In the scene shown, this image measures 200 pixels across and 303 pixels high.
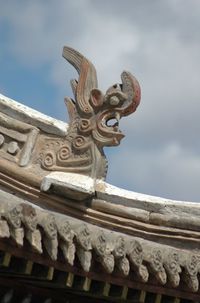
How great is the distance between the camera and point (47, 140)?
22.7ft

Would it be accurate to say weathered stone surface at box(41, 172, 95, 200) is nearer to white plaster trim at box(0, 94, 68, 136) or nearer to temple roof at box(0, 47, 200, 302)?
temple roof at box(0, 47, 200, 302)

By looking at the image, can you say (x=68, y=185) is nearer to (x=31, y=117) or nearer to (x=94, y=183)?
(x=94, y=183)

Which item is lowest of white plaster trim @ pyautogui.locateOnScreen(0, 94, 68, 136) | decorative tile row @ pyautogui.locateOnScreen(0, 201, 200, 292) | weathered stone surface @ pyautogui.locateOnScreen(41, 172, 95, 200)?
decorative tile row @ pyautogui.locateOnScreen(0, 201, 200, 292)

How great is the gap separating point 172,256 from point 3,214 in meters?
1.66

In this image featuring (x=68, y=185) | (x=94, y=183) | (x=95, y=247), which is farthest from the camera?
(x=94, y=183)

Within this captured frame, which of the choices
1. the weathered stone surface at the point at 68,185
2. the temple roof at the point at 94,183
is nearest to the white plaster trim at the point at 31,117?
the temple roof at the point at 94,183

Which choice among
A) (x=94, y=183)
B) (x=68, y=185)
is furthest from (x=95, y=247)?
(x=94, y=183)

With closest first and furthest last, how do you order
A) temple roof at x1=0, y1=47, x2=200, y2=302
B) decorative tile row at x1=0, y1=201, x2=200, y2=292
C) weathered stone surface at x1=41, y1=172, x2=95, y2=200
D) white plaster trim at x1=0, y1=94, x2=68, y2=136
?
decorative tile row at x1=0, y1=201, x2=200, y2=292, temple roof at x1=0, y1=47, x2=200, y2=302, weathered stone surface at x1=41, y1=172, x2=95, y2=200, white plaster trim at x1=0, y1=94, x2=68, y2=136

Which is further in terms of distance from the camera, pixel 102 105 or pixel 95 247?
pixel 102 105

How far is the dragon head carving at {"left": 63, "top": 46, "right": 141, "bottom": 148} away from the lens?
685cm

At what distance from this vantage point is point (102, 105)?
22.5ft

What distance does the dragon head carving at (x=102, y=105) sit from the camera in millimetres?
6852

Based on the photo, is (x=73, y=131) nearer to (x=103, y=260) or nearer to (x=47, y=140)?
(x=47, y=140)

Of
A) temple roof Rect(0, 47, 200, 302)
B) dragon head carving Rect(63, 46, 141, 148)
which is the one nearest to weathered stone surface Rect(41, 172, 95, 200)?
temple roof Rect(0, 47, 200, 302)
